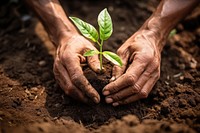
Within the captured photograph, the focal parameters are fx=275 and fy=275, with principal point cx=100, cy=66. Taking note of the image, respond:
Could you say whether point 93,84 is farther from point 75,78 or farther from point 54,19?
point 54,19

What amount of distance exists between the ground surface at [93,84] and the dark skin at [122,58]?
0.10m

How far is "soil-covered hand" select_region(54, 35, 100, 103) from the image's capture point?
1.73 meters

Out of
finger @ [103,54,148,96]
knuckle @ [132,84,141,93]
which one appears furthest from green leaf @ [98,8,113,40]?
knuckle @ [132,84,141,93]

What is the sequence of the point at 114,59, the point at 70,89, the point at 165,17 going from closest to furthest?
the point at 114,59, the point at 70,89, the point at 165,17

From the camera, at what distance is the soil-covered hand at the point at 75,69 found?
173cm

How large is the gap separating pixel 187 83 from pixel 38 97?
3.76 ft

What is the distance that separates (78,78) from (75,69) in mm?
72

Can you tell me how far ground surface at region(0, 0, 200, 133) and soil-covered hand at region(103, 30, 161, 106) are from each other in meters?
0.09

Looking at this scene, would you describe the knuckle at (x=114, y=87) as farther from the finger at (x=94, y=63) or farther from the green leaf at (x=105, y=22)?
the green leaf at (x=105, y=22)

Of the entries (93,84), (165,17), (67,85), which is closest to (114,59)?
(93,84)

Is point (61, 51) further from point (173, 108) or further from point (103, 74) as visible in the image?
point (173, 108)

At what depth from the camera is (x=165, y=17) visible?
7.06 feet

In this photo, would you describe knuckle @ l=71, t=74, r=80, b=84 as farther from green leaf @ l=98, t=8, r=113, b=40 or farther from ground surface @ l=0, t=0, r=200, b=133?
green leaf @ l=98, t=8, r=113, b=40

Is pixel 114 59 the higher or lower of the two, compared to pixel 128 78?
higher
